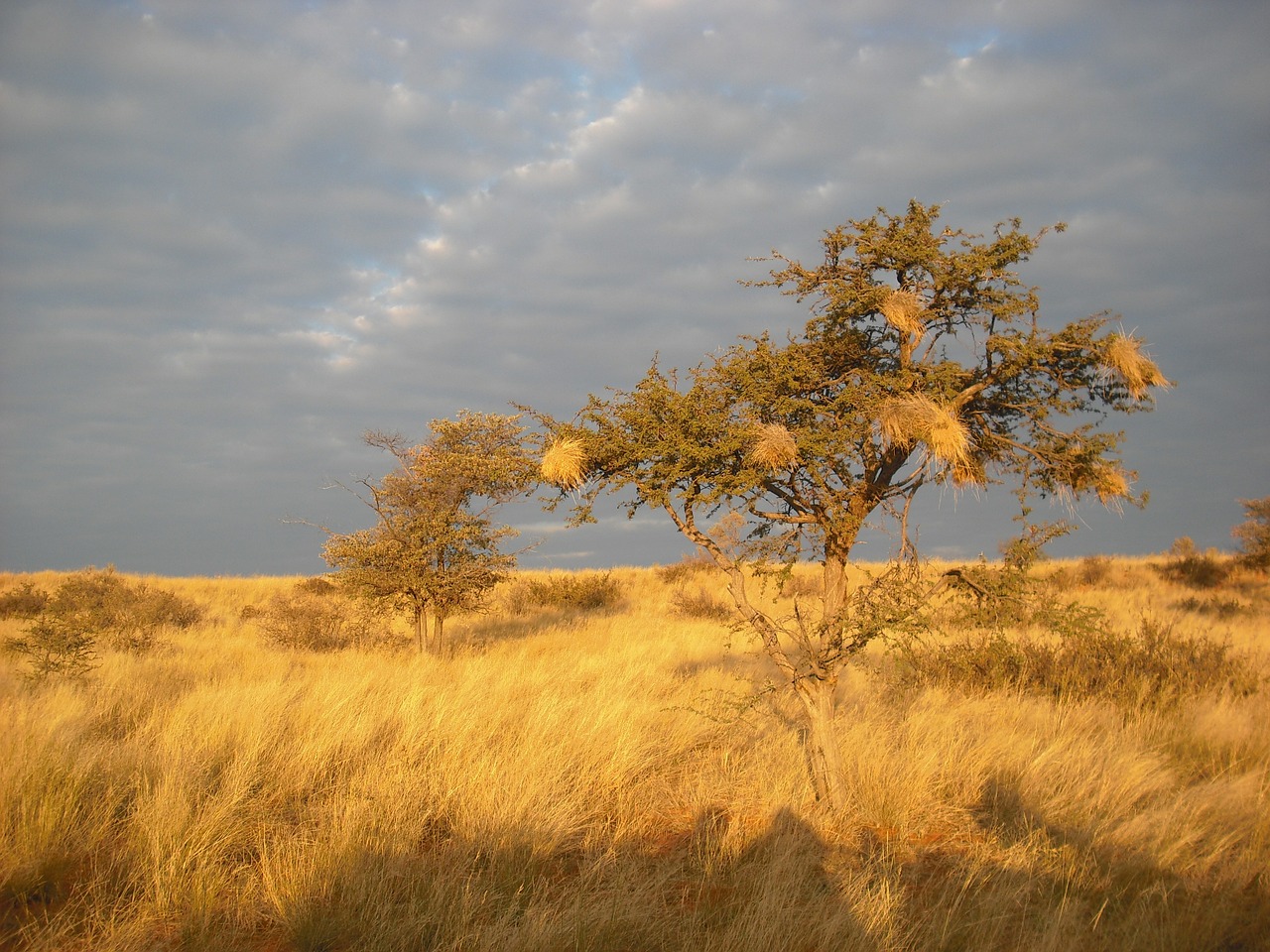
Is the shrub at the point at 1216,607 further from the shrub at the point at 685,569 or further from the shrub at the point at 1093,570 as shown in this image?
the shrub at the point at 685,569

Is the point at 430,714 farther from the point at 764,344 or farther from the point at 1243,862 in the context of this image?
the point at 1243,862

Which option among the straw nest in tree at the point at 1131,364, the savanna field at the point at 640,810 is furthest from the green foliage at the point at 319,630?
the straw nest in tree at the point at 1131,364

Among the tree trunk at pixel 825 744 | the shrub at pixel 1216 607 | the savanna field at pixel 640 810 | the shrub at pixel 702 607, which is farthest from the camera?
the shrub at pixel 702 607

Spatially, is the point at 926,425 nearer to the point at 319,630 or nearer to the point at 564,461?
the point at 564,461

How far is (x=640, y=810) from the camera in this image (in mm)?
6414

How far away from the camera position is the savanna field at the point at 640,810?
14.5 ft

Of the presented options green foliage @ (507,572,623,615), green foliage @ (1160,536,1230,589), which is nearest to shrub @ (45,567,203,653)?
green foliage @ (507,572,623,615)

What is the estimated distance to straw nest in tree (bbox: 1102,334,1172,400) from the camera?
21.2ft

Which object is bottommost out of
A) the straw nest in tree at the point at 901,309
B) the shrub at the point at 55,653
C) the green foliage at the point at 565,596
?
the green foliage at the point at 565,596

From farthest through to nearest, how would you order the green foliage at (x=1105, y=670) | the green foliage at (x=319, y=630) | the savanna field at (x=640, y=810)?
1. the green foliage at (x=319, y=630)
2. the green foliage at (x=1105, y=670)
3. the savanna field at (x=640, y=810)

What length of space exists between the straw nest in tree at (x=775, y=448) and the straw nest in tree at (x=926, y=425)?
78cm

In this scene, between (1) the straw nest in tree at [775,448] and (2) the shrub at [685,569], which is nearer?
(1) the straw nest in tree at [775,448]

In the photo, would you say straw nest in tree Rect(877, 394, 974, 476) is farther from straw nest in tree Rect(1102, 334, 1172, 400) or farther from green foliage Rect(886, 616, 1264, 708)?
green foliage Rect(886, 616, 1264, 708)

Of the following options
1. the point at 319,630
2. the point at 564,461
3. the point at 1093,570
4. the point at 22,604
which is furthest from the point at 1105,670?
the point at 22,604
